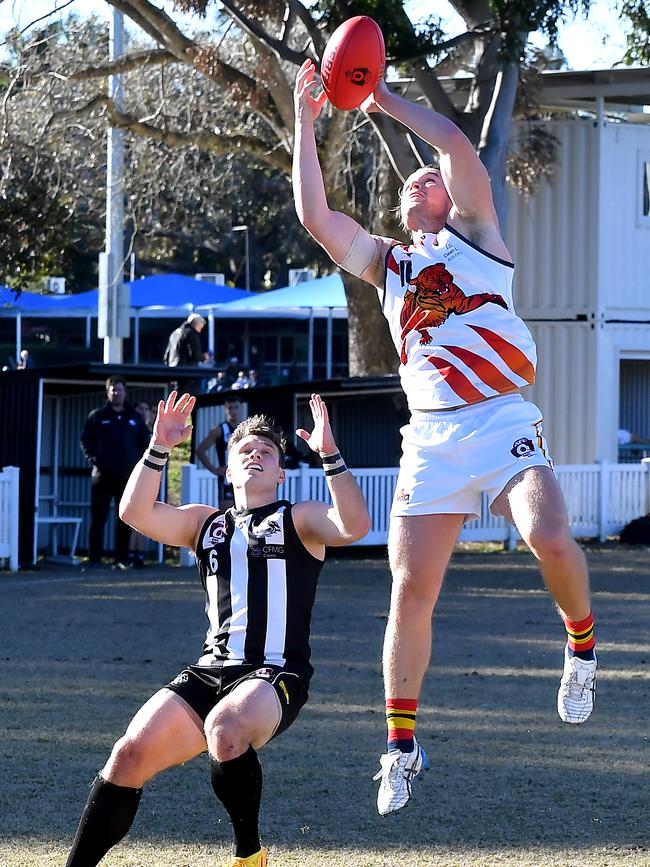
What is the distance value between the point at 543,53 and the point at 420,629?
559 inches

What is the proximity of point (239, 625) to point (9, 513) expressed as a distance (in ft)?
35.5

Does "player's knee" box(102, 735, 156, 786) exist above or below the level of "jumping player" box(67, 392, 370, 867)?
below

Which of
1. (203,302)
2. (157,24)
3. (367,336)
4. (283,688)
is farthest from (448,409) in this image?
(203,302)

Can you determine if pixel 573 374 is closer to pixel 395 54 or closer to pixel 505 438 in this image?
pixel 395 54

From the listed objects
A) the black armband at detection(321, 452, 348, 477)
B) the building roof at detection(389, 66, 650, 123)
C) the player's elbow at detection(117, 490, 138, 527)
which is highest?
the building roof at detection(389, 66, 650, 123)

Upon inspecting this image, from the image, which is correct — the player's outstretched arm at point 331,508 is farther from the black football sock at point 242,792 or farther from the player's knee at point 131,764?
the player's knee at point 131,764

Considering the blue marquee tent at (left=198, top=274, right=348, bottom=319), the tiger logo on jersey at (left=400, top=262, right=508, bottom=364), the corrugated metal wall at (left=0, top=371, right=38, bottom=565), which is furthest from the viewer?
the blue marquee tent at (left=198, top=274, right=348, bottom=319)

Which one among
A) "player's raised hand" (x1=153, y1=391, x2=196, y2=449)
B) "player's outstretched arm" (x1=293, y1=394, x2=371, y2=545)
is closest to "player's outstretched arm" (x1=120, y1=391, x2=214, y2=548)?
"player's raised hand" (x1=153, y1=391, x2=196, y2=449)

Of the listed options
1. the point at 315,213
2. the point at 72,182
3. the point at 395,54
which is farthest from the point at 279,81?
the point at 315,213

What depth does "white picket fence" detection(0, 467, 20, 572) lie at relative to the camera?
1572 centimetres

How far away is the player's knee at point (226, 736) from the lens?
16.9 ft

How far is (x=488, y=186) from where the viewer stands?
5434 millimetres

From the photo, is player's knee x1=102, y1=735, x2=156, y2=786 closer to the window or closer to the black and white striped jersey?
the black and white striped jersey

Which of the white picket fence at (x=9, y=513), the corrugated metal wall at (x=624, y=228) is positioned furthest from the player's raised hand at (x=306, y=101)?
the corrugated metal wall at (x=624, y=228)
